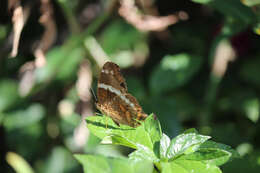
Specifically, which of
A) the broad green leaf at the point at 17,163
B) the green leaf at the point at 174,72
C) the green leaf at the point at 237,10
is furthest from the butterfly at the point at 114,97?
the broad green leaf at the point at 17,163

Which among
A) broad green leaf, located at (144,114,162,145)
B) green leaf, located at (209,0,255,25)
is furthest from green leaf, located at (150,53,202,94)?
broad green leaf, located at (144,114,162,145)

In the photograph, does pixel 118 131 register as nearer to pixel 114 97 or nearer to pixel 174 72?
pixel 114 97

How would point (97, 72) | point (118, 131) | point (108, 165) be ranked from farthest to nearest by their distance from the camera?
1. point (97, 72)
2. point (108, 165)
3. point (118, 131)

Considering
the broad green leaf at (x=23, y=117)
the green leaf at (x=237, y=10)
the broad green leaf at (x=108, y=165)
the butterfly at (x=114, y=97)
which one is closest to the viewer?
the broad green leaf at (x=108, y=165)

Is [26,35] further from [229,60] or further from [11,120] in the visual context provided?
[229,60]

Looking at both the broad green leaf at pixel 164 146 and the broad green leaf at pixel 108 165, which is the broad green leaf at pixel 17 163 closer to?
the broad green leaf at pixel 108 165

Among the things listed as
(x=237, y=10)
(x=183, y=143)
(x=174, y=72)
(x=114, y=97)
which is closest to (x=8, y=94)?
(x=174, y=72)
